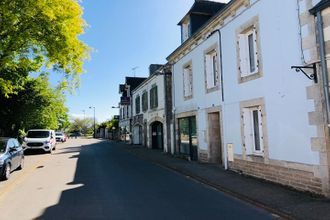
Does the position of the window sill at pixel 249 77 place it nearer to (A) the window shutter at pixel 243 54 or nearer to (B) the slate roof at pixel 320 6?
(A) the window shutter at pixel 243 54

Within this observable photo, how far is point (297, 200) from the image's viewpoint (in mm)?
8062

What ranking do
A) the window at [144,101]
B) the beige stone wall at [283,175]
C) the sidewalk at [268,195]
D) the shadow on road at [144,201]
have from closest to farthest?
the sidewalk at [268,195] < the shadow on road at [144,201] < the beige stone wall at [283,175] < the window at [144,101]

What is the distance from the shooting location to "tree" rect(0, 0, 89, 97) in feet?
40.6

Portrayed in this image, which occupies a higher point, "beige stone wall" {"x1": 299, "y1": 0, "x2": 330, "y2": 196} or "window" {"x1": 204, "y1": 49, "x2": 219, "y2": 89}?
"window" {"x1": 204, "y1": 49, "x2": 219, "y2": 89}

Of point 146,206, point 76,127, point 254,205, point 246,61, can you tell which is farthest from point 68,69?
point 76,127

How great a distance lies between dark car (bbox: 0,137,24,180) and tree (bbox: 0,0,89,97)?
2.85 m

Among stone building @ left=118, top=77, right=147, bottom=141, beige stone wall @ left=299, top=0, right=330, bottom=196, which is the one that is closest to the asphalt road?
beige stone wall @ left=299, top=0, right=330, bottom=196

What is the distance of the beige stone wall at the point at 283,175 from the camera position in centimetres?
866

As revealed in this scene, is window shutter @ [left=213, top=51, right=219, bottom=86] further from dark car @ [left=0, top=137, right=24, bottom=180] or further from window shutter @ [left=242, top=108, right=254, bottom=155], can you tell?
dark car @ [left=0, top=137, right=24, bottom=180]

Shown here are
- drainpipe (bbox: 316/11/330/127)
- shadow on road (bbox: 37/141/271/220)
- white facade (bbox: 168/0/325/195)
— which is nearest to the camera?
shadow on road (bbox: 37/141/271/220)

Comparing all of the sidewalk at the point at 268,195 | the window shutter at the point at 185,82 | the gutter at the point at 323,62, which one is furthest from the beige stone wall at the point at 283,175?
the window shutter at the point at 185,82

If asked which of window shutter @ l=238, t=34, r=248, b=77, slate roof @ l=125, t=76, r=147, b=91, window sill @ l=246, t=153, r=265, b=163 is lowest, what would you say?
window sill @ l=246, t=153, r=265, b=163

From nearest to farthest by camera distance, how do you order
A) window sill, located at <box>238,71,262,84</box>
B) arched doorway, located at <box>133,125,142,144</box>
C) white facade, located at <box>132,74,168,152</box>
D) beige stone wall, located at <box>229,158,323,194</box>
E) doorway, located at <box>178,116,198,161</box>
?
1. beige stone wall, located at <box>229,158,323,194</box>
2. window sill, located at <box>238,71,262,84</box>
3. doorway, located at <box>178,116,198,161</box>
4. white facade, located at <box>132,74,168,152</box>
5. arched doorway, located at <box>133,125,142,144</box>

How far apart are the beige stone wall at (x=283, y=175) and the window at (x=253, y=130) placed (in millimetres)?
496
